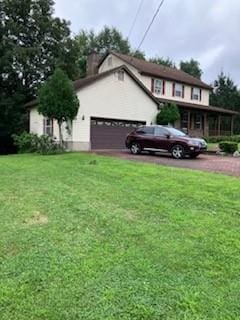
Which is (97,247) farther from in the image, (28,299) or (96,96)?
(96,96)

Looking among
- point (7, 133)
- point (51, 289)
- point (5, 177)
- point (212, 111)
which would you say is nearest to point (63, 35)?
point (7, 133)

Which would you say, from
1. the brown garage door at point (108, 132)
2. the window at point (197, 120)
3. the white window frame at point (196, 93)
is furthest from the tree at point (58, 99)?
the white window frame at point (196, 93)

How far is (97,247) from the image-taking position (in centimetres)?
592

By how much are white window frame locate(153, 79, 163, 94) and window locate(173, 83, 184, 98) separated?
1.63 m

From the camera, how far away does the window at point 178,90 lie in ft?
128

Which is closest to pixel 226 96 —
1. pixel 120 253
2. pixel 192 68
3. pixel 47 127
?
pixel 192 68

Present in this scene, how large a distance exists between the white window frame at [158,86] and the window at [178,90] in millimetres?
1626

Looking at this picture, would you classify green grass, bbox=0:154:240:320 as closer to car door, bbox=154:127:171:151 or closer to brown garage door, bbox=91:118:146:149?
car door, bbox=154:127:171:151

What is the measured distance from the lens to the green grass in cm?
431

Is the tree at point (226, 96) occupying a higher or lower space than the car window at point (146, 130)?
higher

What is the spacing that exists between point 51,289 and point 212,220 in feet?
11.6

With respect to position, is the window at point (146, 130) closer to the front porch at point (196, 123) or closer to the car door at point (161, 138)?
the car door at point (161, 138)

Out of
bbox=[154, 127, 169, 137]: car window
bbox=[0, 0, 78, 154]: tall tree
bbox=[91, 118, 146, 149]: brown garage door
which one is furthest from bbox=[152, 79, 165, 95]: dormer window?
bbox=[154, 127, 169, 137]: car window

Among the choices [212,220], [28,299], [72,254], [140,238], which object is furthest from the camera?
[212,220]
